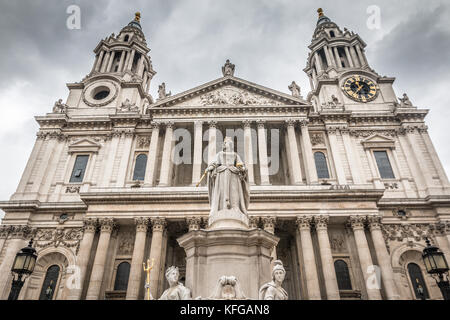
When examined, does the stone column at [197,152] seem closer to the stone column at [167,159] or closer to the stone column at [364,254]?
the stone column at [167,159]

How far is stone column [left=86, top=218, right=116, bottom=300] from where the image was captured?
63.0ft

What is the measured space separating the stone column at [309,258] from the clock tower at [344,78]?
1354cm

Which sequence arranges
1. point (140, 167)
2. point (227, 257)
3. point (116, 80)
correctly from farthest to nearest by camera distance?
1. point (116, 80)
2. point (140, 167)
3. point (227, 257)

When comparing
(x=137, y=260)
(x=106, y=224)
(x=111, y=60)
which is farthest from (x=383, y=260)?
(x=111, y=60)

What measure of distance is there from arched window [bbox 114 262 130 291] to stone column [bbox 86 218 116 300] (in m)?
1.72

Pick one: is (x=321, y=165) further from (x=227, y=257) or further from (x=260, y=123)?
(x=227, y=257)

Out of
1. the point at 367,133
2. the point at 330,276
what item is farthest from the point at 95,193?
the point at 367,133

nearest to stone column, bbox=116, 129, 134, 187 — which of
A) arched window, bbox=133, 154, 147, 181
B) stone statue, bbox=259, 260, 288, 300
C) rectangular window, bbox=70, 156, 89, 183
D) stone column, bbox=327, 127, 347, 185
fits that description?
arched window, bbox=133, 154, 147, 181

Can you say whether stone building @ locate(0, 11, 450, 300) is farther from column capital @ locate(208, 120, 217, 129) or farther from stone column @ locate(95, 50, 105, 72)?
stone column @ locate(95, 50, 105, 72)

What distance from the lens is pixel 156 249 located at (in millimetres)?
20344

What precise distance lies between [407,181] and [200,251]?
2541cm

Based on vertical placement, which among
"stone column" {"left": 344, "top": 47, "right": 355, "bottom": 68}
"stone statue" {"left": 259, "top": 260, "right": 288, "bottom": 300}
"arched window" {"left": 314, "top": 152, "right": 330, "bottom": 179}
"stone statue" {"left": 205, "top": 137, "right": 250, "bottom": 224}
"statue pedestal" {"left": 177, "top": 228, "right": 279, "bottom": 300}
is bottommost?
"stone statue" {"left": 259, "top": 260, "right": 288, "bottom": 300}

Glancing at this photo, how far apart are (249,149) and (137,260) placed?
1270 cm

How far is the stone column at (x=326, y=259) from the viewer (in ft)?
61.3
